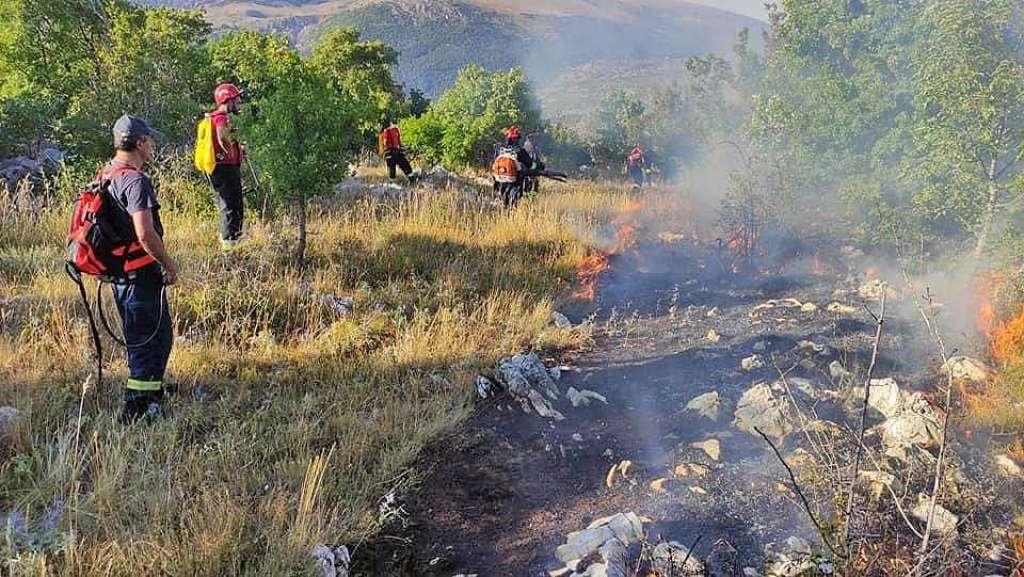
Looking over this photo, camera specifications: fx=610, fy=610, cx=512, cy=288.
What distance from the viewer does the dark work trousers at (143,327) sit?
Answer: 3.16m

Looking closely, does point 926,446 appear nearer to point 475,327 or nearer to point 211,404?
point 475,327

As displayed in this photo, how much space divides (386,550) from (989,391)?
393cm

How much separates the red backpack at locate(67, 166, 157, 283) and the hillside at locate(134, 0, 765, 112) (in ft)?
237

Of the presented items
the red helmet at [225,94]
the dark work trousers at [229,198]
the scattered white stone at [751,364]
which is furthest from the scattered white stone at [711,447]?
the red helmet at [225,94]

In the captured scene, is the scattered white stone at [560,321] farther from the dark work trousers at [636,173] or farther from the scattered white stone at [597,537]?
the dark work trousers at [636,173]

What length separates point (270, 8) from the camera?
124 m

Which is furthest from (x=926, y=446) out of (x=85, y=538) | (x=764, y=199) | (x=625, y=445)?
(x=764, y=199)

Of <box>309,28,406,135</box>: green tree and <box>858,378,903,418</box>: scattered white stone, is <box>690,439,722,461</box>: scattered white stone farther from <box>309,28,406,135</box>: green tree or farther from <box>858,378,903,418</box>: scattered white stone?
<box>309,28,406,135</box>: green tree

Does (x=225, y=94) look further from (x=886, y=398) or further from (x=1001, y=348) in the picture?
(x=1001, y=348)

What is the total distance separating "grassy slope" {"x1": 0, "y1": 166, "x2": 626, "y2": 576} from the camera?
2.30m

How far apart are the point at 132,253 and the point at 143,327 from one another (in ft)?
1.28

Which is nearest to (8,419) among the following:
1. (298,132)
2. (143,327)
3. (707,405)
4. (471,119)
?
(143,327)

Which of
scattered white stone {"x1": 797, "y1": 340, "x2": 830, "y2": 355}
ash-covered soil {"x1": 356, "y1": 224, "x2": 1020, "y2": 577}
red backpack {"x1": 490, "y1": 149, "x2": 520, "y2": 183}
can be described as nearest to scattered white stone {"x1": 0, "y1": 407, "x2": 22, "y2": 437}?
ash-covered soil {"x1": 356, "y1": 224, "x2": 1020, "y2": 577}

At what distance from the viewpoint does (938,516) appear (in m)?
2.75
